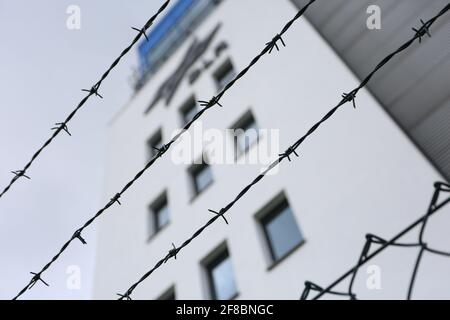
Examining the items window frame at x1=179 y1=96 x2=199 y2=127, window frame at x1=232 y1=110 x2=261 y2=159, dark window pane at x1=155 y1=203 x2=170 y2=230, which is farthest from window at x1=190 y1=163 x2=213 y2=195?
window frame at x1=179 y1=96 x2=199 y2=127

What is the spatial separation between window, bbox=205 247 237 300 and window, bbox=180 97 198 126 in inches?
269

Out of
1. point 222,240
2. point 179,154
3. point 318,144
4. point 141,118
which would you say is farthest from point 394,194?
point 141,118

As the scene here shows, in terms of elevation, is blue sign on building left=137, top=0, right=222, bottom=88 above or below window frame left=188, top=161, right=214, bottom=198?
above

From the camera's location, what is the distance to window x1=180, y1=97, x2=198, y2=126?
1600 centimetres

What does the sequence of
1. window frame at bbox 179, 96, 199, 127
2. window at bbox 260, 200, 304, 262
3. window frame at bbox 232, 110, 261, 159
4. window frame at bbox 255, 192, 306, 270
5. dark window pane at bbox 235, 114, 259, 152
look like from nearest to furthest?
window at bbox 260, 200, 304, 262
window frame at bbox 255, 192, 306, 270
dark window pane at bbox 235, 114, 259, 152
window frame at bbox 232, 110, 261, 159
window frame at bbox 179, 96, 199, 127

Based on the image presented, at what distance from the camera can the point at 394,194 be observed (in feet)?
23.8

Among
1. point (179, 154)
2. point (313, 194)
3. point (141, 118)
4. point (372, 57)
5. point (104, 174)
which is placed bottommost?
point (372, 57)

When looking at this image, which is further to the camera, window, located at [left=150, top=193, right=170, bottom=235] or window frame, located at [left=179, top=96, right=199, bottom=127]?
window frame, located at [left=179, top=96, right=199, bottom=127]

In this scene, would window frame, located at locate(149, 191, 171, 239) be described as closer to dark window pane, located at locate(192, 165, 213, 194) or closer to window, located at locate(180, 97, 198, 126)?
dark window pane, located at locate(192, 165, 213, 194)

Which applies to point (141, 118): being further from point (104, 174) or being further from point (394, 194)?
point (394, 194)

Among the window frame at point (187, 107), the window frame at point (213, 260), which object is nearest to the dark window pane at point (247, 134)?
the window frame at point (213, 260)

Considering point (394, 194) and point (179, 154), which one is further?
point (179, 154)

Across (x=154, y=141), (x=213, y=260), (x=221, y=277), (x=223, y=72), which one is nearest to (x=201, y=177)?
(x=213, y=260)

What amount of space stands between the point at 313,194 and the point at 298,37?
5.18 m
